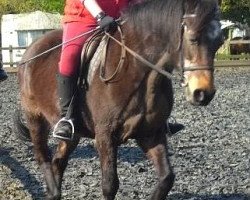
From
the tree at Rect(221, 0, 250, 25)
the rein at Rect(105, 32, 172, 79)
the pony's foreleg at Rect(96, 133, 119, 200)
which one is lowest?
the pony's foreleg at Rect(96, 133, 119, 200)

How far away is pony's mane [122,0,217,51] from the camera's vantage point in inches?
191

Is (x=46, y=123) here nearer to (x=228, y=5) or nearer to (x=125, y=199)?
(x=125, y=199)

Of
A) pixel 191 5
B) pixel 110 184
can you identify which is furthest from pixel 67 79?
pixel 191 5

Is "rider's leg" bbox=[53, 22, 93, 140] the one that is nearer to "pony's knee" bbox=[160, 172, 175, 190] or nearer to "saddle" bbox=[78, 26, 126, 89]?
"saddle" bbox=[78, 26, 126, 89]

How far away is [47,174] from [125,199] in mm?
840

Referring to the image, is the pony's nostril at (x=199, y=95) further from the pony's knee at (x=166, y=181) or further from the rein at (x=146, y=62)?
the pony's knee at (x=166, y=181)

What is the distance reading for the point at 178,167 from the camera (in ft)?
28.1

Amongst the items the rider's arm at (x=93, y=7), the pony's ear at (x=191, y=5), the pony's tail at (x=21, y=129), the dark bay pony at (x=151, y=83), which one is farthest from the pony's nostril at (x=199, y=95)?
the pony's tail at (x=21, y=129)

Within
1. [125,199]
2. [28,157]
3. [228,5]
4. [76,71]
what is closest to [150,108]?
[76,71]

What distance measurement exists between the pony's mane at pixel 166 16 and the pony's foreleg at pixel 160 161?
90 cm

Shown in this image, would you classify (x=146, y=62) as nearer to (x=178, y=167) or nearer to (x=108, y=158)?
(x=108, y=158)

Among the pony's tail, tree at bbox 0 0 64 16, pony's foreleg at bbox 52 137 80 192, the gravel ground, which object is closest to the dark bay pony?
pony's foreleg at bbox 52 137 80 192

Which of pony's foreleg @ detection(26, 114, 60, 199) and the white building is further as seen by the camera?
the white building

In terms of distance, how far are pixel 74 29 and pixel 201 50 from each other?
1702 millimetres
